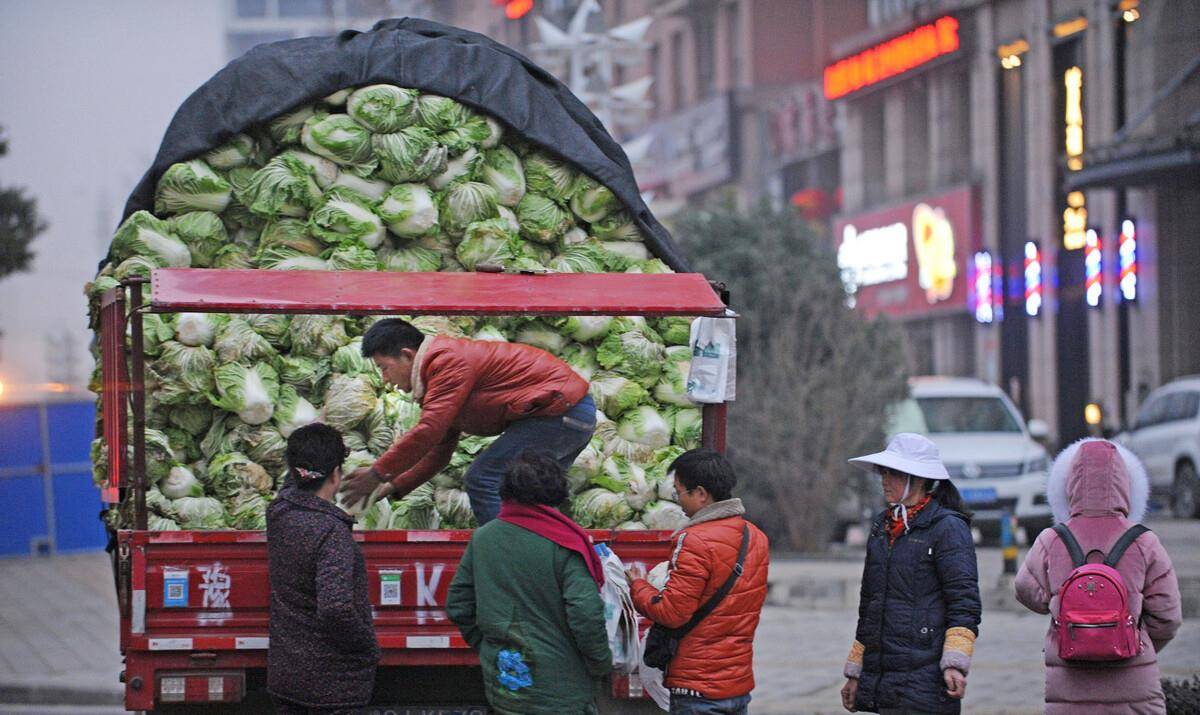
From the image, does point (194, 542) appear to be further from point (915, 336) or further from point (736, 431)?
point (915, 336)

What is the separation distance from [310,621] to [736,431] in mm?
12415

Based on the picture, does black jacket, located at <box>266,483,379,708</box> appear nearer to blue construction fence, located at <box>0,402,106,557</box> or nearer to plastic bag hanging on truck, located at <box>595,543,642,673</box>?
plastic bag hanging on truck, located at <box>595,543,642,673</box>

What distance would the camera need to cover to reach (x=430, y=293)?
6.55 meters

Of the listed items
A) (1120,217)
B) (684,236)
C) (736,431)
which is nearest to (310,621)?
(736,431)

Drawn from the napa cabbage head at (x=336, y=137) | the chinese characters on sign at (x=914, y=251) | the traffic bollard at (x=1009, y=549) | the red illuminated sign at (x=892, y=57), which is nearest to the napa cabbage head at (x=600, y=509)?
the napa cabbage head at (x=336, y=137)

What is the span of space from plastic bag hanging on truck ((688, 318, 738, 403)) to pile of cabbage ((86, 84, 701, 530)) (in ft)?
2.47

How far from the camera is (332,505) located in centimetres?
536

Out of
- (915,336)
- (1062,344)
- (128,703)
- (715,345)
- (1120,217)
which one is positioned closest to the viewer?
(128,703)

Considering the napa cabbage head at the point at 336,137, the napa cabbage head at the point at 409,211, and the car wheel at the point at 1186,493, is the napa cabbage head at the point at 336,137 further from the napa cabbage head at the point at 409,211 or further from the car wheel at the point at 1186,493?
the car wheel at the point at 1186,493

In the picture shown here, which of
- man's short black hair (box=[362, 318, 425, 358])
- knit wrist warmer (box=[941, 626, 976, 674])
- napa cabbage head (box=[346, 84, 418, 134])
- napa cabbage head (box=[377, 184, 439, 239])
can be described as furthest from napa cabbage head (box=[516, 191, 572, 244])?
knit wrist warmer (box=[941, 626, 976, 674])

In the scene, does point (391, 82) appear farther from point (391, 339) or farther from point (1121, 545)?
point (1121, 545)

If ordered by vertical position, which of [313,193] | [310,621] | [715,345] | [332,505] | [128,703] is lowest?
[128,703]

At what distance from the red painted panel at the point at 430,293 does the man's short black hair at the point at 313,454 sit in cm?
99

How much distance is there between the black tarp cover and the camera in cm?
762
